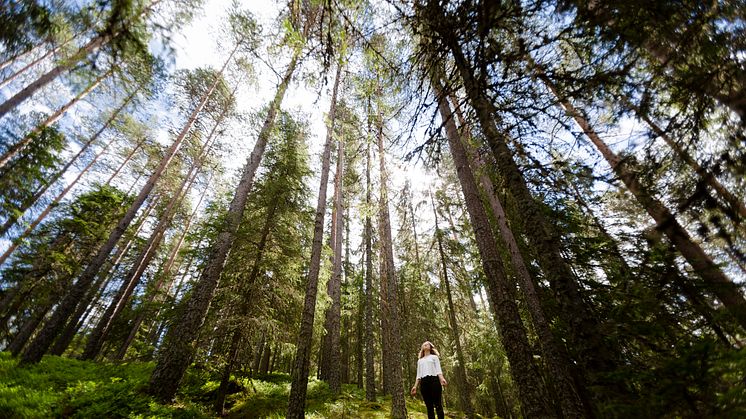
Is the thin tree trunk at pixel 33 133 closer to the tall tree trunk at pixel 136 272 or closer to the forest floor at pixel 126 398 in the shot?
the tall tree trunk at pixel 136 272

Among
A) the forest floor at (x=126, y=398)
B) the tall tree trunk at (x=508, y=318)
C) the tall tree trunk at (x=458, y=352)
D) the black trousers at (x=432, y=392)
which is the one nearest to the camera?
the tall tree trunk at (x=508, y=318)

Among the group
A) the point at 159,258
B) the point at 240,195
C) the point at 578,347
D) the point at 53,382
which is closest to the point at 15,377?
the point at 53,382

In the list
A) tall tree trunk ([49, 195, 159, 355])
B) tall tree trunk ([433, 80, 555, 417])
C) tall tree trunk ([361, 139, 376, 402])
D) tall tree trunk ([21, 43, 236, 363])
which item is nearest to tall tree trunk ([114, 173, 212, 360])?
tall tree trunk ([49, 195, 159, 355])

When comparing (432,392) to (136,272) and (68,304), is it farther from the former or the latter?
(136,272)

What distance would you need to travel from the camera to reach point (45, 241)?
15930mm

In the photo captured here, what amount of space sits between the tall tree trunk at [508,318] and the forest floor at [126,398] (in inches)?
209

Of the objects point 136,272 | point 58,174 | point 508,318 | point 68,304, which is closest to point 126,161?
point 58,174

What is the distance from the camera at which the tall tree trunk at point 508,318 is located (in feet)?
13.2

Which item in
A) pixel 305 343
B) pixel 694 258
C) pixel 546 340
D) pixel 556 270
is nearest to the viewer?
pixel 694 258

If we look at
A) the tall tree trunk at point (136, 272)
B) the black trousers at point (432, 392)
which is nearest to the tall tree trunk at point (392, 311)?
the black trousers at point (432, 392)

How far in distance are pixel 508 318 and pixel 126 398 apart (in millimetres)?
8382

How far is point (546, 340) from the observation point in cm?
620

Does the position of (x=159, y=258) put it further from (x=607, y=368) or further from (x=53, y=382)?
(x=607, y=368)

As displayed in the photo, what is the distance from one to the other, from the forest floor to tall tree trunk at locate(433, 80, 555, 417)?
209 inches
